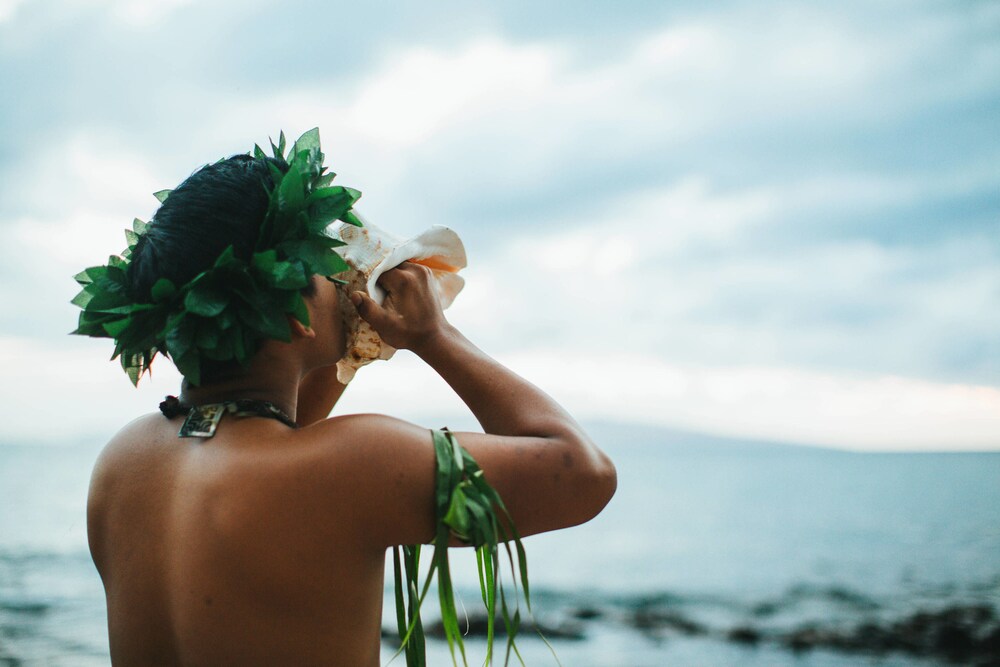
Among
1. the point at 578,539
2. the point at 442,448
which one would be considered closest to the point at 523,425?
the point at 442,448

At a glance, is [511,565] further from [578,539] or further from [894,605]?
[578,539]

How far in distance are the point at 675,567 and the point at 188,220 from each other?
12.7 meters

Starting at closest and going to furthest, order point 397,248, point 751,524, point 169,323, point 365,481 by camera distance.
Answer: point 365,481 < point 169,323 < point 397,248 < point 751,524

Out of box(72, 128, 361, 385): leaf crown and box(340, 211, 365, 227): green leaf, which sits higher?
box(340, 211, 365, 227): green leaf

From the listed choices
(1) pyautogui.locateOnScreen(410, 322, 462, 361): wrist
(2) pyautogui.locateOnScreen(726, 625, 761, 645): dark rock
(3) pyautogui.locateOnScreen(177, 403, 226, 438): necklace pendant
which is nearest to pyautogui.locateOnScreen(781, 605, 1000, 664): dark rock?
(2) pyautogui.locateOnScreen(726, 625, 761, 645): dark rock

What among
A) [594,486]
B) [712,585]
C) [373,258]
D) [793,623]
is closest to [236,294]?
[373,258]

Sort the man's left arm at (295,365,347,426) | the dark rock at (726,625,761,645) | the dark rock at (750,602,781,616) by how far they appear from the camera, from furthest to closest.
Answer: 1. the dark rock at (750,602,781,616)
2. the dark rock at (726,625,761,645)
3. the man's left arm at (295,365,347,426)

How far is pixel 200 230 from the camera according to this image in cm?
130

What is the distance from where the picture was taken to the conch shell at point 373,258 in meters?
1.46

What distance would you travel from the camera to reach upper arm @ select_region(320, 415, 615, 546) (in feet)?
3.76

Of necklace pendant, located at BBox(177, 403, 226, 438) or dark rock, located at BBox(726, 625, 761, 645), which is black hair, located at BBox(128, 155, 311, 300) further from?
dark rock, located at BBox(726, 625, 761, 645)

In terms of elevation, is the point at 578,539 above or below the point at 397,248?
below

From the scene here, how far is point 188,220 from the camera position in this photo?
4.25 ft

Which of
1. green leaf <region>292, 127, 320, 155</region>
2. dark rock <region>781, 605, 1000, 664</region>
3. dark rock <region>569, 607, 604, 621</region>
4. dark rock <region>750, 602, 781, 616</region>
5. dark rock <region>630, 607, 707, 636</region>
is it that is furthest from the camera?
dark rock <region>750, 602, 781, 616</region>
